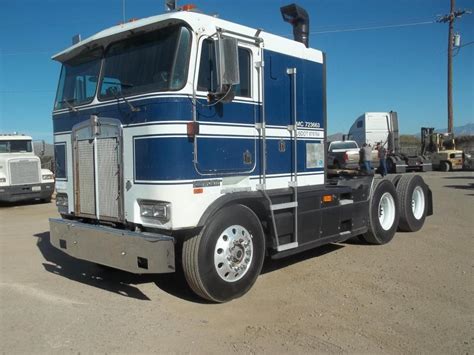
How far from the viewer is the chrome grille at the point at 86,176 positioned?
5953mm

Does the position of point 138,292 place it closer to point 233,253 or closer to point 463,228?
point 233,253

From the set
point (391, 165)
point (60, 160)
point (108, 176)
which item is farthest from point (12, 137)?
point (391, 165)

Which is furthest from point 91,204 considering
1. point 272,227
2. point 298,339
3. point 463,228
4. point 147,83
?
point 463,228

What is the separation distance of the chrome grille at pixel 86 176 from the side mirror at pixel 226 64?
6.14ft

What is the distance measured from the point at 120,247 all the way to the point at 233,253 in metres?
1.24

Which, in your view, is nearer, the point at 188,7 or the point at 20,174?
the point at 188,7

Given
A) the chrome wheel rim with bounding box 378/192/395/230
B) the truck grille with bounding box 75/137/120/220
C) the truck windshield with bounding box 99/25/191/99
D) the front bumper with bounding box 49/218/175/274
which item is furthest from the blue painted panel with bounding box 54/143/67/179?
the chrome wheel rim with bounding box 378/192/395/230

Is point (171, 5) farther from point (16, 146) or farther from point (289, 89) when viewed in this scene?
point (16, 146)

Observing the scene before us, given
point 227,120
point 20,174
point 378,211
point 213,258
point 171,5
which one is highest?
point 171,5

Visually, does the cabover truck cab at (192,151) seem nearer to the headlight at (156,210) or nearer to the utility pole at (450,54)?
the headlight at (156,210)

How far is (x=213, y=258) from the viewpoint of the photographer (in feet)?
17.0

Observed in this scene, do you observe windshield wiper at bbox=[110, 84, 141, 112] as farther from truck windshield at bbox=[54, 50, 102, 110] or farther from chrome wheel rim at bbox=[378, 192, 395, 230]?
chrome wheel rim at bbox=[378, 192, 395, 230]

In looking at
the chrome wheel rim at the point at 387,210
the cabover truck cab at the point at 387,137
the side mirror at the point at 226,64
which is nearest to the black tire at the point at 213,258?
the side mirror at the point at 226,64

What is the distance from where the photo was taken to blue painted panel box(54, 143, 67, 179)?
21.2 feet
